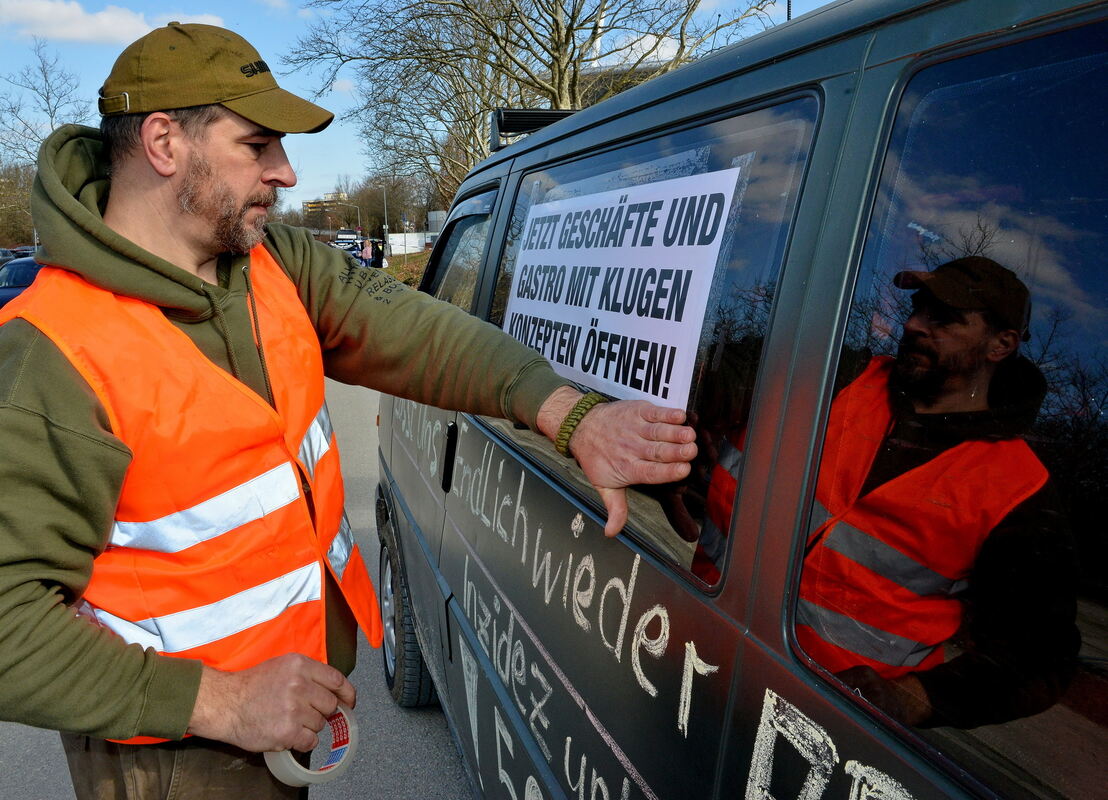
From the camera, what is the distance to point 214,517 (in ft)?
4.60

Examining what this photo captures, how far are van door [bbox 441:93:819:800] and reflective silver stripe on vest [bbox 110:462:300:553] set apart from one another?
1.80 feet

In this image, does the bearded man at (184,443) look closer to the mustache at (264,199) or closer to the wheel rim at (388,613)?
the mustache at (264,199)

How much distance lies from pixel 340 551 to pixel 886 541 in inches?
44.8

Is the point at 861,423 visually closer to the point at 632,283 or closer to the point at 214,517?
the point at 632,283

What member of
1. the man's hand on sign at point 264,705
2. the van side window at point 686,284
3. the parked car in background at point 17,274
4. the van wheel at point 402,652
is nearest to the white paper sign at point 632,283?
the van side window at point 686,284

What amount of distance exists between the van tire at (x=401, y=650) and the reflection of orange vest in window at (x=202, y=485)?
1.64 meters

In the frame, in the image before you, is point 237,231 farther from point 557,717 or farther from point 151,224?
point 557,717

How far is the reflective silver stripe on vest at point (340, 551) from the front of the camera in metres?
1.66

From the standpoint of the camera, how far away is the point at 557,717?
158 cm

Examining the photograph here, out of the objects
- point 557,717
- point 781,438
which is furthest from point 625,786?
point 781,438

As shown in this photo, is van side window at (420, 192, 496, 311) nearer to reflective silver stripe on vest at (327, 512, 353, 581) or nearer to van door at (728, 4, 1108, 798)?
reflective silver stripe on vest at (327, 512, 353, 581)

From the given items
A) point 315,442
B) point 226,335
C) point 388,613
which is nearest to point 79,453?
point 226,335

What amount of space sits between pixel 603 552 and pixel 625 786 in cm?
38

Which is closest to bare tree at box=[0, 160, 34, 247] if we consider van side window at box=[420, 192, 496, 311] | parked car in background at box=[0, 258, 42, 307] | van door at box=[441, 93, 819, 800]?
parked car in background at box=[0, 258, 42, 307]
